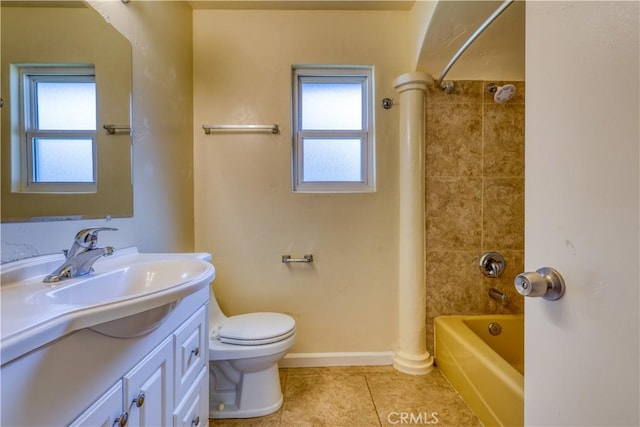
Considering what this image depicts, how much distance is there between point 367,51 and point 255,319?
1.86 meters

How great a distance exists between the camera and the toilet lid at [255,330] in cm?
133

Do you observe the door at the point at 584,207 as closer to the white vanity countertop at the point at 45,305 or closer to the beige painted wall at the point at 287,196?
the white vanity countertop at the point at 45,305

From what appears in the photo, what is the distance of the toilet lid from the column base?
835 mm

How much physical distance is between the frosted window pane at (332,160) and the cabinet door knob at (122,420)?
149cm

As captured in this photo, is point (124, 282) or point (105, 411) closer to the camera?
point (105, 411)

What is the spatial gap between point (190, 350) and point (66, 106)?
39.8 inches

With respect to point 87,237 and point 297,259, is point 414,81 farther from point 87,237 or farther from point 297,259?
point 87,237

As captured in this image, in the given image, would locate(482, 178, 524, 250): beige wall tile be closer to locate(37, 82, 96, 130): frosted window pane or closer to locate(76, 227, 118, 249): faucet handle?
locate(76, 227, 118, 249): faucet handle

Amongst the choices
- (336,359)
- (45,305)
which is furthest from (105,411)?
(336,359)

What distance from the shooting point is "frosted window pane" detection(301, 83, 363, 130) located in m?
1.91

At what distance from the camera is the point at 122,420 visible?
26.5 inches

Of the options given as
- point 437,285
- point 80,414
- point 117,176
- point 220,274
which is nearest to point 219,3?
point 117,176

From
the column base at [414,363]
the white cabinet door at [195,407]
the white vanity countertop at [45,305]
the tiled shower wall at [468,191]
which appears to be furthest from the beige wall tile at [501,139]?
the white cabinet door at [195,407]

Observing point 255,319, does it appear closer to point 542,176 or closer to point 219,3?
point 542,176
